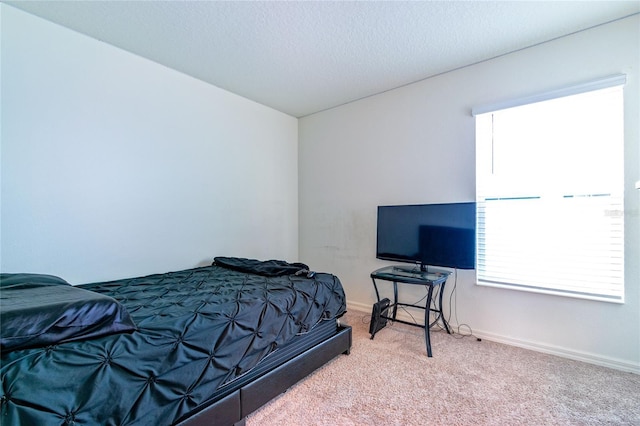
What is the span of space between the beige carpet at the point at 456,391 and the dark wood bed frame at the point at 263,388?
3.6 inches

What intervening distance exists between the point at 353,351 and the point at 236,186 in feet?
7.35

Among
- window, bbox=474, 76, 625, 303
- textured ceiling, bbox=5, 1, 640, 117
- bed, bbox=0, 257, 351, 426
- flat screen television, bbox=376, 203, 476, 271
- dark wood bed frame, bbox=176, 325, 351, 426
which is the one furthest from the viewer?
flat screen television, bbox=376, 203, 476, 271

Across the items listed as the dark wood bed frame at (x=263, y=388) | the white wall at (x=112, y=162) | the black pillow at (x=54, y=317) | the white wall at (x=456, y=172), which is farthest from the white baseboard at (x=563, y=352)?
the black pillow at (x=54, y=317)

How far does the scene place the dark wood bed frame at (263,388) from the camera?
56.3 inches

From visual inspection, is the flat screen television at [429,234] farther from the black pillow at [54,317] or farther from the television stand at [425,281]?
the black pillow at [54,317]

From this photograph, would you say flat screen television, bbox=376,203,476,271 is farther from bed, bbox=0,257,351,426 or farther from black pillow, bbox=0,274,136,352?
black pillow, bbox=0,274,136,352

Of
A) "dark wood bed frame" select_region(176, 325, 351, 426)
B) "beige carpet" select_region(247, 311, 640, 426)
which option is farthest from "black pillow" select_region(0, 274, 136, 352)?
"beige carpet" select_region(247, 311, 640, 426)

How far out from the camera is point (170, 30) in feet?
7.81

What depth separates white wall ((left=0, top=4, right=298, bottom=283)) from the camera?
215 cm

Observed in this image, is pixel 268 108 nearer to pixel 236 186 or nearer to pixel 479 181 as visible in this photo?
pixel 236 186

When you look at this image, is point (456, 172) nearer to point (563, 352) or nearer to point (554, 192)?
point (554, 192)

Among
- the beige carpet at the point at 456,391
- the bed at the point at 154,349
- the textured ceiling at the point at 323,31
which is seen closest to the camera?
the bed at the point at 154,349

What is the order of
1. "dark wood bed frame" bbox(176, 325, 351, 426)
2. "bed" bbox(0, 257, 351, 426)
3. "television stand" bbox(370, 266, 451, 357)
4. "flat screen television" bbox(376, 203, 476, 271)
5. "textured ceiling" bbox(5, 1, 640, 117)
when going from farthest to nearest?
"flat screen television" bbox(376, 203, 476, 271) < "television stand" bbox(370, 266, 451, 357) < "textured ceiling" bbox(5, 1, 640, 117) < "dark wood bed frame" bbox(176, 325, 351, 426) < "bed" bbox(0, 257, 351, 426)

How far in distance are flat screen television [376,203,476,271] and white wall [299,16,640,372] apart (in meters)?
0.31
